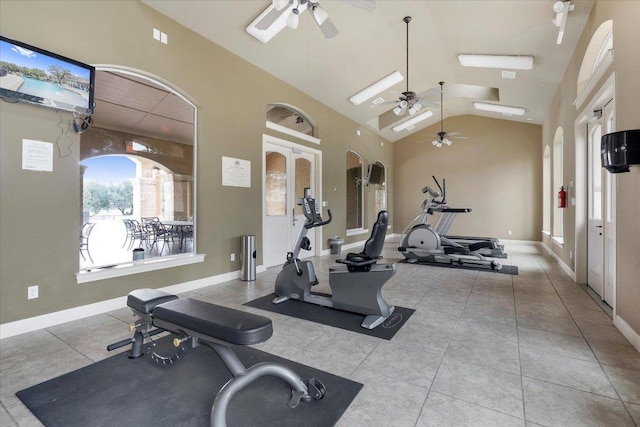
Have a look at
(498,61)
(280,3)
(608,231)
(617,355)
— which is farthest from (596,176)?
(280,3)

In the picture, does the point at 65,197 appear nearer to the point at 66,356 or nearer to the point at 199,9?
the point at 66,356

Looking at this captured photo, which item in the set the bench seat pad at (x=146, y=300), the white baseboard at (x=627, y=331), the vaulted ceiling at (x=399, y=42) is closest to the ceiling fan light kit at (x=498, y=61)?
the vaulted ceiling at (x=399, y=42)

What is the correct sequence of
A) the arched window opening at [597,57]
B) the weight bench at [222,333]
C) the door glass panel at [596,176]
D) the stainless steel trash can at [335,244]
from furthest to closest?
the stainless steel trash can at [335,244] → the door glass panel at [596,176] → the arched window opening at [597,57] → the weight bench at [222,333]

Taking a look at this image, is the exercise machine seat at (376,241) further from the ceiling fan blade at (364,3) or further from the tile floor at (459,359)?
the ceiling fan blade at (364,3)

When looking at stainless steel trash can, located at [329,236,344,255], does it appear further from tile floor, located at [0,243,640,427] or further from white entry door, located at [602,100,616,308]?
white entry door, located at [602,100,616,308]

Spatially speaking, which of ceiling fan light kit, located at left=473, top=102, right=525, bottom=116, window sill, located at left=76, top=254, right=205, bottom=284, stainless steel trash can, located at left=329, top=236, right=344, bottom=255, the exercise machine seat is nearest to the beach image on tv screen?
window sill, located at left=76, top=254, right=205, bottom=284

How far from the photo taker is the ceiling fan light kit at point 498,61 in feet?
16.9

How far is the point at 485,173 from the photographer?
10.0 meters

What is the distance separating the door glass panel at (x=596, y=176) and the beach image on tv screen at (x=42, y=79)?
21.2 ft

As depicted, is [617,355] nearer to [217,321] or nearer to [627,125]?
[627,125]

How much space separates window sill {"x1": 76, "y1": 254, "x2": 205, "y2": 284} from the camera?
3363mm

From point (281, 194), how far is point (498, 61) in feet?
15.5

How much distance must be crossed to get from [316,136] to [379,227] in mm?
4497

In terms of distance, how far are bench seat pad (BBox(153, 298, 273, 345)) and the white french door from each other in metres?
3.73
